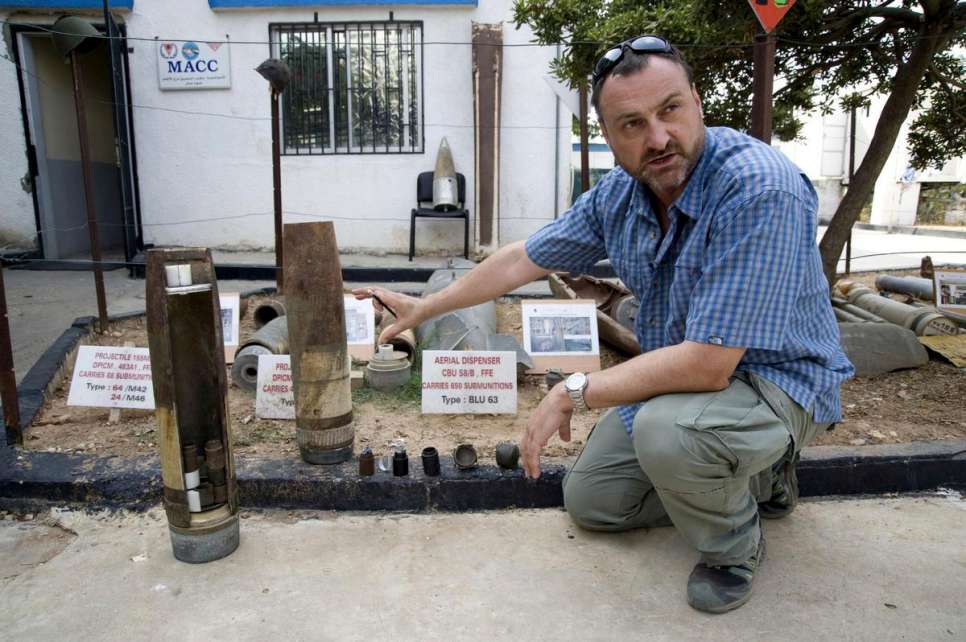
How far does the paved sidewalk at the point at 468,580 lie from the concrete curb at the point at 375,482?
7cm

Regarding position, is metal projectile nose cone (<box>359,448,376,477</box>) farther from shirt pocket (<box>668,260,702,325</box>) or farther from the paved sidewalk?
shirt pocket (<box>668,260,702,325</box>)

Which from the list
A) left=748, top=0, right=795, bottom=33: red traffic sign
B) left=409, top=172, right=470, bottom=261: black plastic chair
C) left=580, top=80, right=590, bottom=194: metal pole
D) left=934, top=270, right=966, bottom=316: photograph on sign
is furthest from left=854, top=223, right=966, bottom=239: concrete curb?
left=748, top=0, right=795, bottom=33: red traffic sign

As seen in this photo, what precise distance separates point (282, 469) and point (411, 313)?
2.68 ft

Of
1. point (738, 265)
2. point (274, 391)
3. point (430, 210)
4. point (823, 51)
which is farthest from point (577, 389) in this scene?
point (430, 210)

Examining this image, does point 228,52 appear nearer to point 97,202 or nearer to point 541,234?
point 97,202

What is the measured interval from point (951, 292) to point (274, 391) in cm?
478

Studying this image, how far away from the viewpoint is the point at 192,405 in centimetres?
227

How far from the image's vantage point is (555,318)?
4266 mm

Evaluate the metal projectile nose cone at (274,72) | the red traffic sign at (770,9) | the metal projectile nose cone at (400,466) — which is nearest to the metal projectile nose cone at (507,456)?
the metal projectile nose cone at (400,466)

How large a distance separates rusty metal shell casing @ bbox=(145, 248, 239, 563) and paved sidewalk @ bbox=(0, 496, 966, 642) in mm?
139

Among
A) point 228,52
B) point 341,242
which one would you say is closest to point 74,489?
point 341,242

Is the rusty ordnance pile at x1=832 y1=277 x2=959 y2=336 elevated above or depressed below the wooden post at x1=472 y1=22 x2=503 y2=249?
below

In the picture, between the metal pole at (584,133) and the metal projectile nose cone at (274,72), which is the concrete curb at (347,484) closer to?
the metal projectile nose cone at (274,72)

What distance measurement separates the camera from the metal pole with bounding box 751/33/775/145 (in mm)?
3434
